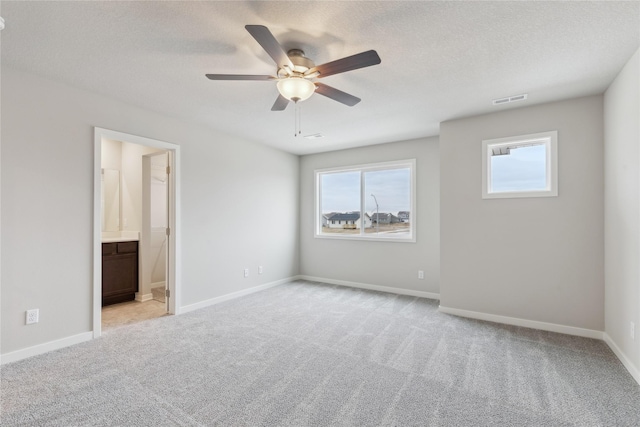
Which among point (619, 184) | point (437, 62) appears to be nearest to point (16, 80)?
point (437, 62)

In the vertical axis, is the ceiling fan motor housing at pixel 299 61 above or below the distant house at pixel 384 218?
above

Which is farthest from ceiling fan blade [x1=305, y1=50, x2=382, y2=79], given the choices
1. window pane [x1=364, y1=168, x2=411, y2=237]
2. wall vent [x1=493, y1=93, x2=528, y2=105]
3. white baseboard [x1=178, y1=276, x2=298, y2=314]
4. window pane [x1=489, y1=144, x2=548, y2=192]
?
white baseboard [x1=178, y1=276, x2=298, y2=314]

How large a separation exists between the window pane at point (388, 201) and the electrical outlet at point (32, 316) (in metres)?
4.42

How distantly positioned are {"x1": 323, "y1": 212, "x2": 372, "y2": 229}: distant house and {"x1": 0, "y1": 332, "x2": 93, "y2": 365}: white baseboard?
3.99m

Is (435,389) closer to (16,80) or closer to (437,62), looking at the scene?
(437,62)

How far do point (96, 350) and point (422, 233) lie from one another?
438 centimetres

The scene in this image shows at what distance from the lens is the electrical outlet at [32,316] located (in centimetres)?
272

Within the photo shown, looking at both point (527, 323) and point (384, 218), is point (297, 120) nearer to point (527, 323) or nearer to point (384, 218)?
point (384, 218)

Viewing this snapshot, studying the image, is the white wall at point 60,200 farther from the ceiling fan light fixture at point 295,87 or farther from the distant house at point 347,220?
the distant house at point 347,220

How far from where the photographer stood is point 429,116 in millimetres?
3859

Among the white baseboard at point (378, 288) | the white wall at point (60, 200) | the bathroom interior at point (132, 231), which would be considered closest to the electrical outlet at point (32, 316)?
the white wall at point (60, 200)

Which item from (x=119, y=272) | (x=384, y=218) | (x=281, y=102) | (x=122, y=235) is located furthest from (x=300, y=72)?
(x=122, y=235)

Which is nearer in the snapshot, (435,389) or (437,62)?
(435,389)

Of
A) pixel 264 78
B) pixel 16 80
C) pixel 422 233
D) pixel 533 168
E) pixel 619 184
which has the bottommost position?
pixel 422 233
